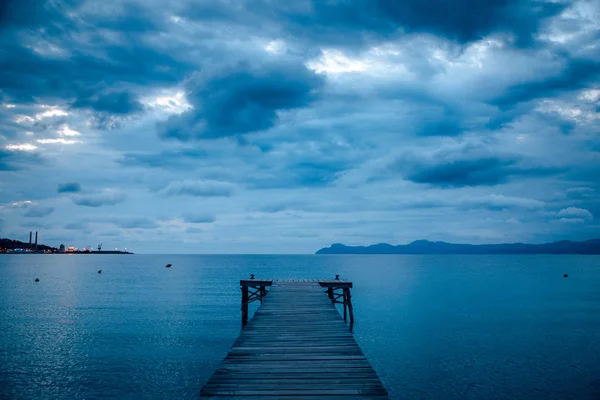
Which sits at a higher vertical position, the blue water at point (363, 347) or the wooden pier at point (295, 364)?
the wooden pier at point (295, 364)

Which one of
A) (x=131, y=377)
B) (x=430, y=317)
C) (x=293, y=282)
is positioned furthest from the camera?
(x=430, y=317)

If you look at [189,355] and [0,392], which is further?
[189,355]

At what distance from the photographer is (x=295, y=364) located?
9.10 m

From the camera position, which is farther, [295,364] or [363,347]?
A: [363,347]

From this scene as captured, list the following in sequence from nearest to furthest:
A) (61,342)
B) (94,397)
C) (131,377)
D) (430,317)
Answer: (94,397)
(131,377)
(61,342)
(430,317)

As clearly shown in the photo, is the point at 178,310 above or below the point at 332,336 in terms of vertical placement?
below

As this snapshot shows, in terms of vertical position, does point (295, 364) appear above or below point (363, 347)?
above

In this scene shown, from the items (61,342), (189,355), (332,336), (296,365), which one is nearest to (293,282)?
(189,355)

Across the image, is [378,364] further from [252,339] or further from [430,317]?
[430,317]

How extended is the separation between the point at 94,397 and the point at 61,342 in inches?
412

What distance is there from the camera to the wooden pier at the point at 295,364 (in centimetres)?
736

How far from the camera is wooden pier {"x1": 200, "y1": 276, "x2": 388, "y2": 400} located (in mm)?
7363

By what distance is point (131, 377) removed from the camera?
17891 millimetres

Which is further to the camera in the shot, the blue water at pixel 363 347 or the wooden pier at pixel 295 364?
the blue water at pixel 363 347
